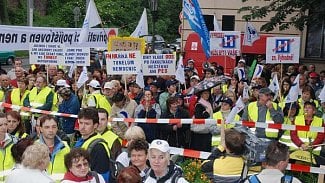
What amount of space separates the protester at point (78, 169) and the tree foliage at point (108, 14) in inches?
1517

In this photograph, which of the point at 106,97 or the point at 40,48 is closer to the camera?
the point at 106,97

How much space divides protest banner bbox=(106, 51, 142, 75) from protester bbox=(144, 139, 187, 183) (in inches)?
265

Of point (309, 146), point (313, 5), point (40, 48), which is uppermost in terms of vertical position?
point (313, 5)

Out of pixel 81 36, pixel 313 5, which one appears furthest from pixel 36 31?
pixel 313 5

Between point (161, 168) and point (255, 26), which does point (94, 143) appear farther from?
point (255, 26)

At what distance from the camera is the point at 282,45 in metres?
13.4

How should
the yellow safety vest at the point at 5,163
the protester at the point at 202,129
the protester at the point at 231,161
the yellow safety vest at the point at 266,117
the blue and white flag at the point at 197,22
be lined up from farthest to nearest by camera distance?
the blue and white flag at the point at 197,22 < the protester at the point at 202,129 < the yellow safety vest at the point at 266,117 < the yellow safety vest at the point at 5,163 < the protester at the point at 231,161

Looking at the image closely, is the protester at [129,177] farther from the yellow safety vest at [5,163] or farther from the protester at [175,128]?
the protester at [175,128]

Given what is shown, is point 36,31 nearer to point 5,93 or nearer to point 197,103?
point 5,93

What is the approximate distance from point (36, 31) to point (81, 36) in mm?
1216

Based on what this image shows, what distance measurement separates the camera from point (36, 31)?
48.0ft

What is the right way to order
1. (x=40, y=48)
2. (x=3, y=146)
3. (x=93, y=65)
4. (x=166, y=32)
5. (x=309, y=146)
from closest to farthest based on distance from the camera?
(x=3, y=146)
(x=309, y=146)
(x=40, y=48)
(x=93, y=65)
(x=166, y=32)

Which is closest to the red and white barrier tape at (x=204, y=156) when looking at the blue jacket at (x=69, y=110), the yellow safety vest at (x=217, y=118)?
the yellow safety vest at (x=217, y=118)

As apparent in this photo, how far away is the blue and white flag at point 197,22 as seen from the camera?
15002 millimetres
